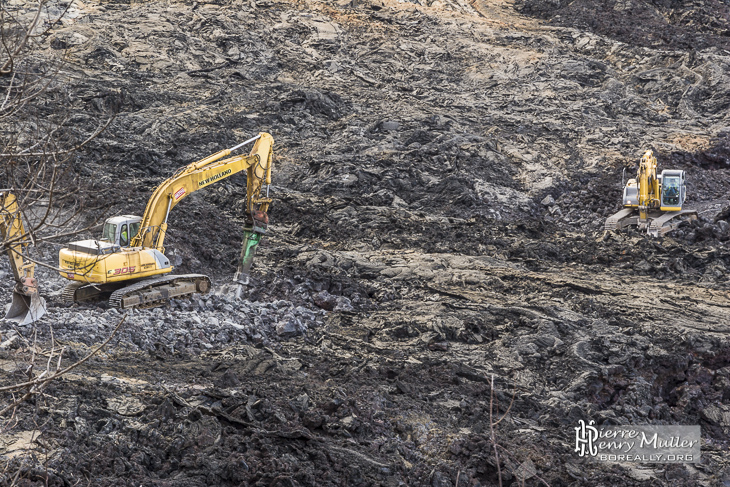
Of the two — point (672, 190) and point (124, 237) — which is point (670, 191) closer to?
point (672, 190)

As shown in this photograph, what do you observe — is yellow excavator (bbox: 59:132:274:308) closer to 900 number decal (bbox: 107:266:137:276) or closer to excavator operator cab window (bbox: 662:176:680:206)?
900 number decal (bbox: 107:266:137:276)

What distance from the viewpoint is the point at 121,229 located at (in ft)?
37.3

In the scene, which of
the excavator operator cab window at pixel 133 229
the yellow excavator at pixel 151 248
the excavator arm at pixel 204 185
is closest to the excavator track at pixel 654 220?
the excavator arm at pixel 204 185

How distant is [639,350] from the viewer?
→ 10.1 metres

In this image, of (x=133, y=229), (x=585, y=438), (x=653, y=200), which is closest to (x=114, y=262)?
(x=133, y=229)

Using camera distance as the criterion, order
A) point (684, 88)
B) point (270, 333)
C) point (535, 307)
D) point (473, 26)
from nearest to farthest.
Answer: point (270, 333) < point (535, 307) < point (684, 88) < point (473, 26)

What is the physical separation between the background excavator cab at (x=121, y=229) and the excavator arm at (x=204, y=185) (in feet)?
0.38

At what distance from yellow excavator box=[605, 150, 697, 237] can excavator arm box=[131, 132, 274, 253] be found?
29.5 feet

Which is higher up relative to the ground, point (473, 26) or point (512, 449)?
point (473, 26)

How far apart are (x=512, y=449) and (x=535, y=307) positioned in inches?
178

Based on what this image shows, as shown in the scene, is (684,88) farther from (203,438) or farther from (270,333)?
(203,438)

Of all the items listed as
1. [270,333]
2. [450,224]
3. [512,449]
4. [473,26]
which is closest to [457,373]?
[512,449]

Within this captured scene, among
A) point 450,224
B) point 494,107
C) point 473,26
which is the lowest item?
point 450,224

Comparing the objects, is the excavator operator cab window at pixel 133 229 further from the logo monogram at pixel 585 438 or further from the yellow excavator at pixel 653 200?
the yellow excavator at pixel 653 200
